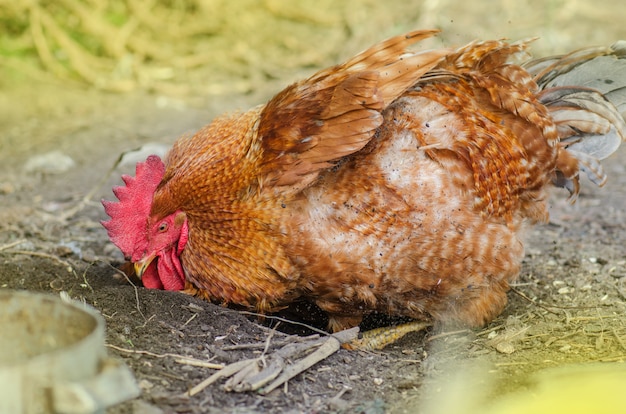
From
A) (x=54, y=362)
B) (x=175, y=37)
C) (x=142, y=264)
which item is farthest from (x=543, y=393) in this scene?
(x=175, y=37)

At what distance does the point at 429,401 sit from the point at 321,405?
0.50 m

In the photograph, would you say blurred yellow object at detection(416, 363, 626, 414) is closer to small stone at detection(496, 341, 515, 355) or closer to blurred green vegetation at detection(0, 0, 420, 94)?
small stone at detection(496, 341, 515, 355)

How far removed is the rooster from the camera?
3.84 metres

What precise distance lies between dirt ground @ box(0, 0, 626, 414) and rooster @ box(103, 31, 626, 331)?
0.27 meters

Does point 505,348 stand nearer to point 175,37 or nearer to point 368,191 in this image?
point 368,191

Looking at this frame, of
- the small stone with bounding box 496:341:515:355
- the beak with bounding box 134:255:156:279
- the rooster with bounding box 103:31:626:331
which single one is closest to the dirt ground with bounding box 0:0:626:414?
the small stone with bounding box 496:341:515:355

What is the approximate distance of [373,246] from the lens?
3.84 meters

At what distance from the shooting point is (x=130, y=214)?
409 centimetres

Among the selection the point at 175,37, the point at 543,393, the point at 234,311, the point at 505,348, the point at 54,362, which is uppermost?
the point at 175,37

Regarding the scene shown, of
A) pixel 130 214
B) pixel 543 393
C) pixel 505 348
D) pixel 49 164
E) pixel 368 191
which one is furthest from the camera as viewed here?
pixel 49 164

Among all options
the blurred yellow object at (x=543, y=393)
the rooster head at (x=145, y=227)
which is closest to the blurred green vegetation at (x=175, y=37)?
the rooster head at (x=145, y=227)

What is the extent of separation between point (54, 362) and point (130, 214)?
1776 millimetres

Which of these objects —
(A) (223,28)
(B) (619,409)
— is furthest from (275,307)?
(A) (223,28)

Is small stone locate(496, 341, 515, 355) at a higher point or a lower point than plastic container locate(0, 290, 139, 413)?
lower
